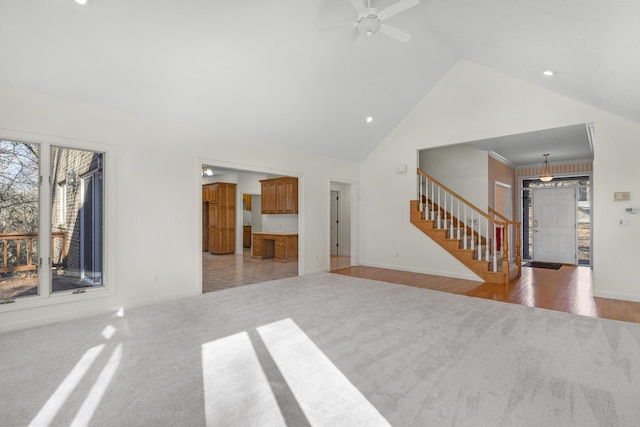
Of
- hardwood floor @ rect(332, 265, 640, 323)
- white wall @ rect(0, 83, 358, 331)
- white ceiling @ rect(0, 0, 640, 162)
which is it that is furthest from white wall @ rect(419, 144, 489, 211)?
white wall @ rect(0, 83, 358, 331)

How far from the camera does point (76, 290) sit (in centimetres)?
386

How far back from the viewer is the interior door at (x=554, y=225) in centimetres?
867

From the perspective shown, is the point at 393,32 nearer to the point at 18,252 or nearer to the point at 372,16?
the point at 372,16

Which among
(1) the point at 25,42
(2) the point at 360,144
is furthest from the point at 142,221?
(2) the point at 360,144

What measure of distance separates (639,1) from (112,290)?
6001 mm

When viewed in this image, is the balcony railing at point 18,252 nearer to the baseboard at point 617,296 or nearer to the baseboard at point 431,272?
the baseboard at point 431,272

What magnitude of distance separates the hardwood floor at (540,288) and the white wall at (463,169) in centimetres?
206

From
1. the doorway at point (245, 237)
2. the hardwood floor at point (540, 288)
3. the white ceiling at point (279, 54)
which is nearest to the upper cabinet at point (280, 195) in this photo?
the doorway at point (245, 237)

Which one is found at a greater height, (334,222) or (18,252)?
(334,222)

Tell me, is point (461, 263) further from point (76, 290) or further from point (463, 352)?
point (76, 290)

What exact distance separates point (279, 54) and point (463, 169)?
5.48m

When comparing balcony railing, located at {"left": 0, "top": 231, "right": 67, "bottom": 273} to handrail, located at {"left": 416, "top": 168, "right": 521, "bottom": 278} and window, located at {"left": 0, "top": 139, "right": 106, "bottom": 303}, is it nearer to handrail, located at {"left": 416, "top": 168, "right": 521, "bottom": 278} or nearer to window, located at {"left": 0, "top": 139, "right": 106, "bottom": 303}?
window, located at {"left": 0, "top": 139, "right": 106, "bottom": 303}

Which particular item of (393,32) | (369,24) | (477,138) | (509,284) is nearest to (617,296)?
(509,284)

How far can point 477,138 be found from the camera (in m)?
5.95
